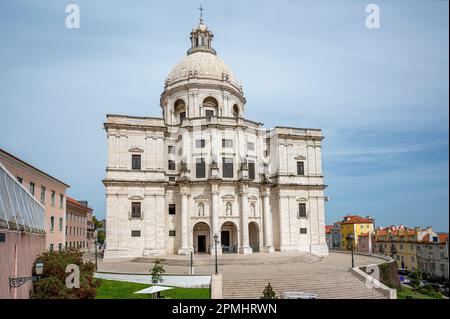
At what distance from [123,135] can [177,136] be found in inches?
265

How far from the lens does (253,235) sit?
44.2 metres

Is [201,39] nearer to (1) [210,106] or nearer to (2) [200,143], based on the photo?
(1) [210,106]

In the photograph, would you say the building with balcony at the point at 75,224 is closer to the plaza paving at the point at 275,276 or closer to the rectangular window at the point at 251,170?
the plaza paving at the point at 275,276

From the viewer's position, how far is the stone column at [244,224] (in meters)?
39.9

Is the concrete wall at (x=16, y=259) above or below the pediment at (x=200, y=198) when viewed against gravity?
below

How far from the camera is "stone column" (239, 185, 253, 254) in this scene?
39938mm

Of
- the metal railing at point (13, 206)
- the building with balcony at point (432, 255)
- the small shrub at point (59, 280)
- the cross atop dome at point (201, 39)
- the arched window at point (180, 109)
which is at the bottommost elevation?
the building with balcony at point (432, 255)

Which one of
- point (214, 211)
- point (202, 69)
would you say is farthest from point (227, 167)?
point (202, 69)

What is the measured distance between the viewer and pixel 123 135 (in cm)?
3984

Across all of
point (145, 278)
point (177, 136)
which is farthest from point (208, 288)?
point (177, 136)

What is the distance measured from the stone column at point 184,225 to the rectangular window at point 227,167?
A: 5332mm

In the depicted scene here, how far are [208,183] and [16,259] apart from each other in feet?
93.2

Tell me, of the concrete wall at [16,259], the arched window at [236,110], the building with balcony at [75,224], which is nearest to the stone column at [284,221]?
the arched window at [236,110]
